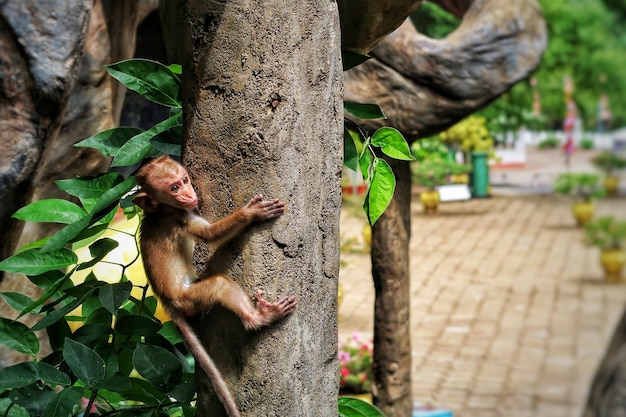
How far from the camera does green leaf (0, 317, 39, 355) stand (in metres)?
2.00

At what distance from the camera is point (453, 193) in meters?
10.7

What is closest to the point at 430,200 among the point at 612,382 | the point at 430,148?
the point at 430,148

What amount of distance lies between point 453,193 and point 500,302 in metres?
2.77

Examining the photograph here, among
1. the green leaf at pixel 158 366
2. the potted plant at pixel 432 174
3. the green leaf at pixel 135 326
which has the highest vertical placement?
the green leaf at pixel 135 326

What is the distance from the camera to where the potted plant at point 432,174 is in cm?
1015

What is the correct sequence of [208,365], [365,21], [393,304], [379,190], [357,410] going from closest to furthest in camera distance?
[208,365]
[379,190]
[357,410]
[365,21]
[393,304]

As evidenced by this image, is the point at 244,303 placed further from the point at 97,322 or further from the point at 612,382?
the point at 612,382

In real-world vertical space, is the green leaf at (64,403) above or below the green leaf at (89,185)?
below

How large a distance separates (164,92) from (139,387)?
71cm

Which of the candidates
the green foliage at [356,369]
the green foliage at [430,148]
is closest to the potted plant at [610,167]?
the green foliage at [356,369]

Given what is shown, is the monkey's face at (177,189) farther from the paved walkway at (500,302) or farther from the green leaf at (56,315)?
the paved walkway at (500,302)

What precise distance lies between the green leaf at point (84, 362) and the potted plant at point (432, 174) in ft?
26.8

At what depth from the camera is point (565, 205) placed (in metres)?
10.2

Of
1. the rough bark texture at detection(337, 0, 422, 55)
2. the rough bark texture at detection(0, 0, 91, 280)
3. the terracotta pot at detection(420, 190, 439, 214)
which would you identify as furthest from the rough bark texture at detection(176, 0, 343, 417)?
the terracotta pot at detection(420, 190, 439, 214)
